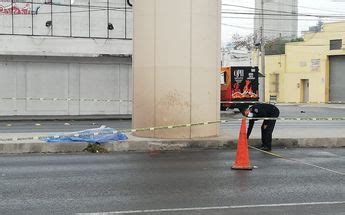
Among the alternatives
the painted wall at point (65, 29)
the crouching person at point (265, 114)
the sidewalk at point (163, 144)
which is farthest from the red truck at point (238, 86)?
the crouching person at point (265, 114)

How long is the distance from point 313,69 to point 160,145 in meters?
43.9

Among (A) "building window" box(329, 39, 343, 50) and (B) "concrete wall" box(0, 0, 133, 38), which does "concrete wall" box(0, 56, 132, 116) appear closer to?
(B) "concrete wall" box(0, 0, 133, 38)

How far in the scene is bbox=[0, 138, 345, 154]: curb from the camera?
14.0 meters

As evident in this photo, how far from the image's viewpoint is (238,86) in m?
32.3

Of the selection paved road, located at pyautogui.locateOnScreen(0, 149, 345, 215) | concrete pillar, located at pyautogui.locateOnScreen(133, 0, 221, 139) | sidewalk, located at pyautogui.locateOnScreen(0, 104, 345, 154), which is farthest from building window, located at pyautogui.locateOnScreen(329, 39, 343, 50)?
paved road, located at pyautogui.locateOnScreen(0, 149, 345, 215)

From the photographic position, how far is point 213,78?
1612cm

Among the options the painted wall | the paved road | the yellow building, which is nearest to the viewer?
the paved road

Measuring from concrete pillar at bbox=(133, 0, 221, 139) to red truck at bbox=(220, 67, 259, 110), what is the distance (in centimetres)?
1632

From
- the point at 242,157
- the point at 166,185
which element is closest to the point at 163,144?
the point at 242,157

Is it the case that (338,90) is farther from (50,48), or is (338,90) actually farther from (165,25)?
(165,25)

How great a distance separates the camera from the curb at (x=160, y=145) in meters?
14.0

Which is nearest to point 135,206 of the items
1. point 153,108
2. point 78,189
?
point 78,189

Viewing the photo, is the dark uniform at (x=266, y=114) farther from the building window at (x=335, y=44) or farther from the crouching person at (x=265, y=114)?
the building window at (x=335, y=44)

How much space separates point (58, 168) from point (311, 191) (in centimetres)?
503
